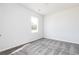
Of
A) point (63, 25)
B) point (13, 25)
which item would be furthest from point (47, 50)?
point (63, 25)

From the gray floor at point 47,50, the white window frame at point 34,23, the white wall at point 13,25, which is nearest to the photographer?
the gray floor at point 47,50

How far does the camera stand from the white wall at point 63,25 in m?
4.46

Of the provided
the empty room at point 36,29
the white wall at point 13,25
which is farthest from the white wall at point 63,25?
the white wall at point 13,25

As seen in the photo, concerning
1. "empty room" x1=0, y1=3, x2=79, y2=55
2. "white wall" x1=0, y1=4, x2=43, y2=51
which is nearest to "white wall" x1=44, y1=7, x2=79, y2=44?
"empty room" x1=0, y1=3, x2=79, y2=55

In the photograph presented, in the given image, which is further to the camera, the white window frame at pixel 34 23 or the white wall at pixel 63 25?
the white window frame at pixel 34 23

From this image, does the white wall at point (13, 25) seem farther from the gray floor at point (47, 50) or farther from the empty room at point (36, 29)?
the gray floor at point (47, 50)

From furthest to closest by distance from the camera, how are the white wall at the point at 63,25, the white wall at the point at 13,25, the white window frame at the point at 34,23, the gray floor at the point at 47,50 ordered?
1. the white window frame at the point at 34,23
2. the white wall at the point at 63,25
3. the white wall at the point at 13,25
4. the gray floor at the point at 47,50

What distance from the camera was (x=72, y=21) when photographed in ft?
15.0

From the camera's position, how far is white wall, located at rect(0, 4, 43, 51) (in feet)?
9.40

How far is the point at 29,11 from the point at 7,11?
1728 millimetres

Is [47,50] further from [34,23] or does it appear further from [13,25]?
[34,23]

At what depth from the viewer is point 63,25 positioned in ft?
16.6

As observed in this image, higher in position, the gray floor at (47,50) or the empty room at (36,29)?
the empty room at (36,29)
